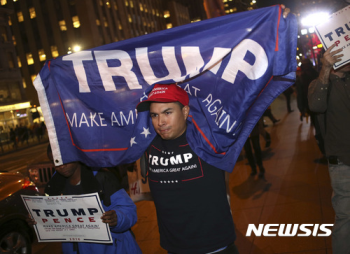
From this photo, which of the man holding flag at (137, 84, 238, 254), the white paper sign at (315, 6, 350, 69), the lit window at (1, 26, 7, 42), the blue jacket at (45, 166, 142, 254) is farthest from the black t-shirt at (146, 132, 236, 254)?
the lit window at (1, 26, 7, 42)

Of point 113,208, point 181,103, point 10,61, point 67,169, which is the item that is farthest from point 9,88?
point 181,103

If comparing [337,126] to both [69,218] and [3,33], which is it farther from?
[3,33]

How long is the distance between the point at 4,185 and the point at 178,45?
4.22 m

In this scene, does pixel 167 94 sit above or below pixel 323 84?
above

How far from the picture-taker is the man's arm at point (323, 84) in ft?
11.4

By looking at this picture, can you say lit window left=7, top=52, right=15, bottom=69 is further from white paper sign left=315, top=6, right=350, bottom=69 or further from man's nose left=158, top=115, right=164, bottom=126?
man's nose left=158, top=115, right=164, bottom=126

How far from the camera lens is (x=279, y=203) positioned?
603cm

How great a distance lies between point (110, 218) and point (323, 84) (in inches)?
98.2

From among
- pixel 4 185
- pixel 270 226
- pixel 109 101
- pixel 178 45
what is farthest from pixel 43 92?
pixel 270 226

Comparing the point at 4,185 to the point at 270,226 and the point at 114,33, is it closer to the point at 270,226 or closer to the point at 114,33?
the point at 270,226

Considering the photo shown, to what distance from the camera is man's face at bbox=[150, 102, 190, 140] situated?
8.66ft

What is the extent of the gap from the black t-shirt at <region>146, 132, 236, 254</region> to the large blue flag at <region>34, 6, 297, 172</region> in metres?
0.11

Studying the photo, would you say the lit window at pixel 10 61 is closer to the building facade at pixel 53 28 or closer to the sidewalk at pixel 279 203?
the building facade at pixel 53 28

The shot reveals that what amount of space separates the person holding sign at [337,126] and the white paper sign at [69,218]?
234 centimetres
